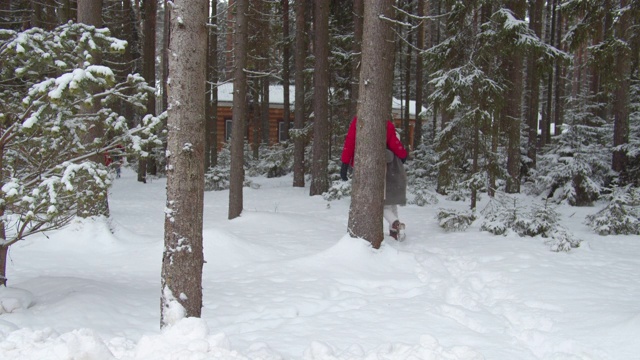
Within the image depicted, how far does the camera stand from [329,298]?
4.92 metres

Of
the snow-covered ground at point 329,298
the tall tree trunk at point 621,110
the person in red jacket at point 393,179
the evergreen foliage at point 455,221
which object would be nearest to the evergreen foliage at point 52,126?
the snow-covered ground at point 329,298

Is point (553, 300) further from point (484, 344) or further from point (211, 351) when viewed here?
point (211, 351)

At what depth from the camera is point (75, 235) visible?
24.0ft

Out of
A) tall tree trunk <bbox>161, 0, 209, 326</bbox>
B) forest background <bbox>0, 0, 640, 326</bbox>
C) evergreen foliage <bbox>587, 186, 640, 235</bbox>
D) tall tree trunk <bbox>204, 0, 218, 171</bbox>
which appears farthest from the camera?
tall tree trunk <bbox>204, 0, 218, 171</bbox>

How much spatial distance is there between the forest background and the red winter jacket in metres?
1.37

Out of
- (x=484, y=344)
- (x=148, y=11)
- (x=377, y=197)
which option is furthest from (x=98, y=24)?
(x=148, y=11)

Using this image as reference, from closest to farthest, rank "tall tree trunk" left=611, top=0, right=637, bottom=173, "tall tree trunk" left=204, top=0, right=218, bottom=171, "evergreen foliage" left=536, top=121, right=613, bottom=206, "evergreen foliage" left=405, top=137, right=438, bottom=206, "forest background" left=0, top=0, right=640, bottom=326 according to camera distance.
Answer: "forest background" left=0, top=0, right=640, bottom=326 → "tall tree trunk" left=611, top=0, right=637, bottom=173 → "evergreen foliage" left=536, top=121, right=613, bottom=206 → "evergreen foliage" left=405, top=137, right=438, bottom=206 → "tall tree trunk" left=204, top=0, right=218, bottom=171

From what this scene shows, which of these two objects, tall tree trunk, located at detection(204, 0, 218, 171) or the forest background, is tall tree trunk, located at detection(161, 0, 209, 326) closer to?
the forest background

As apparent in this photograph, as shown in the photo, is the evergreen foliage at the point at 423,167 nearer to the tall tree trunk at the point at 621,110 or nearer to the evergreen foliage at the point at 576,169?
the evergreen foliage at the point at 576,169

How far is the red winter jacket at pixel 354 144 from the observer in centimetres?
733

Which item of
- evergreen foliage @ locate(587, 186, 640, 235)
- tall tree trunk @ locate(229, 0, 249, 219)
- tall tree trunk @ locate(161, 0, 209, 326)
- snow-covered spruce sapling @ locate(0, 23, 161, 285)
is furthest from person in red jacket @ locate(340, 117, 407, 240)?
tall tree trunk @ locate(161, 0, 209, 326)

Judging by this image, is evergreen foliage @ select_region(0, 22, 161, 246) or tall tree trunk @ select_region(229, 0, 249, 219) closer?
evergreen foliage @ select_region(0, 22, 161, 246)

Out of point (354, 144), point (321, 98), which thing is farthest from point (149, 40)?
point (354, 144)

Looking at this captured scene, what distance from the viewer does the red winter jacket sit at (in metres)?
7.33
